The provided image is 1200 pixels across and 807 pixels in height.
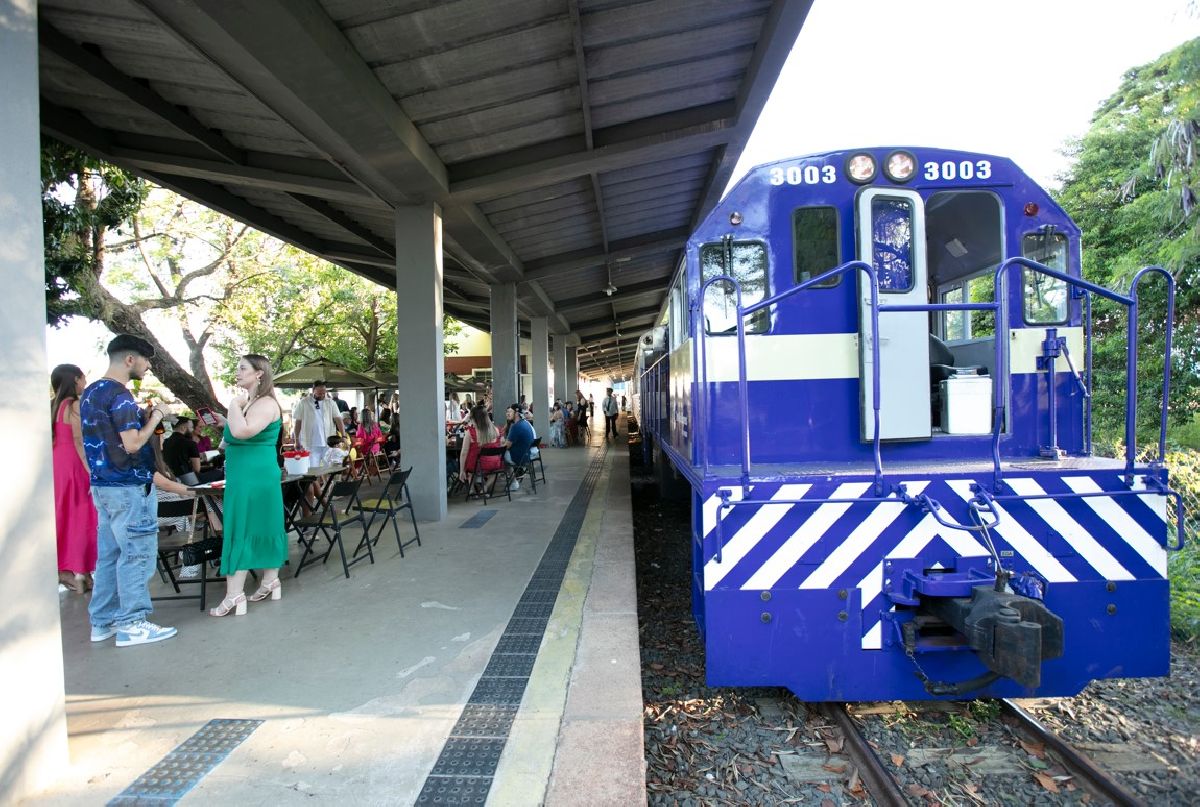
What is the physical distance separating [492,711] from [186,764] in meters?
1.37

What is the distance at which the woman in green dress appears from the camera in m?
4.54

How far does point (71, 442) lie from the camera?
15.6ft

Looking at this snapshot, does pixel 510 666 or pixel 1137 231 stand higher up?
pixel 1137 231

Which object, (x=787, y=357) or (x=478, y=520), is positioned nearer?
(x=787, y=357)

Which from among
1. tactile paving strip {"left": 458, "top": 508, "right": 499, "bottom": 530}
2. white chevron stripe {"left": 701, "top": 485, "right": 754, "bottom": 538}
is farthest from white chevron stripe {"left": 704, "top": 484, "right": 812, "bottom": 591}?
tactile paving strip {"left": 458, "top": 508, "right": 499, "bottom": 530}

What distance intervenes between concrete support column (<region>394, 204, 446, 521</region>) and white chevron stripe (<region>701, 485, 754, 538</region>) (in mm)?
5714

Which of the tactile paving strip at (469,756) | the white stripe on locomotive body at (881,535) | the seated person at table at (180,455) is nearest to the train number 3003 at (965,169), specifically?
the white stripe on locomotive body at (881,535)

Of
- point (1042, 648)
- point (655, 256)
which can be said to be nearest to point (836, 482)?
point (1042, 648)

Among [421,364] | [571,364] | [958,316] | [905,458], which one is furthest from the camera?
[571,364]

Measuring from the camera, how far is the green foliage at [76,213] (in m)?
9.01

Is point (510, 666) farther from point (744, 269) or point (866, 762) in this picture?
point (744, 269)

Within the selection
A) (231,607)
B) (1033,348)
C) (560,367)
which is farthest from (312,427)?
(560,367)

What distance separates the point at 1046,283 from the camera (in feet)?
13.2

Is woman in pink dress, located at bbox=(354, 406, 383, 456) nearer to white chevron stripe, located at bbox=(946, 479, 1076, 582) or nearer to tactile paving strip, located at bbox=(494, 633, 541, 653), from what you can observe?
tactile paving strip, located at bbox=(494, 633, 541, 653)
